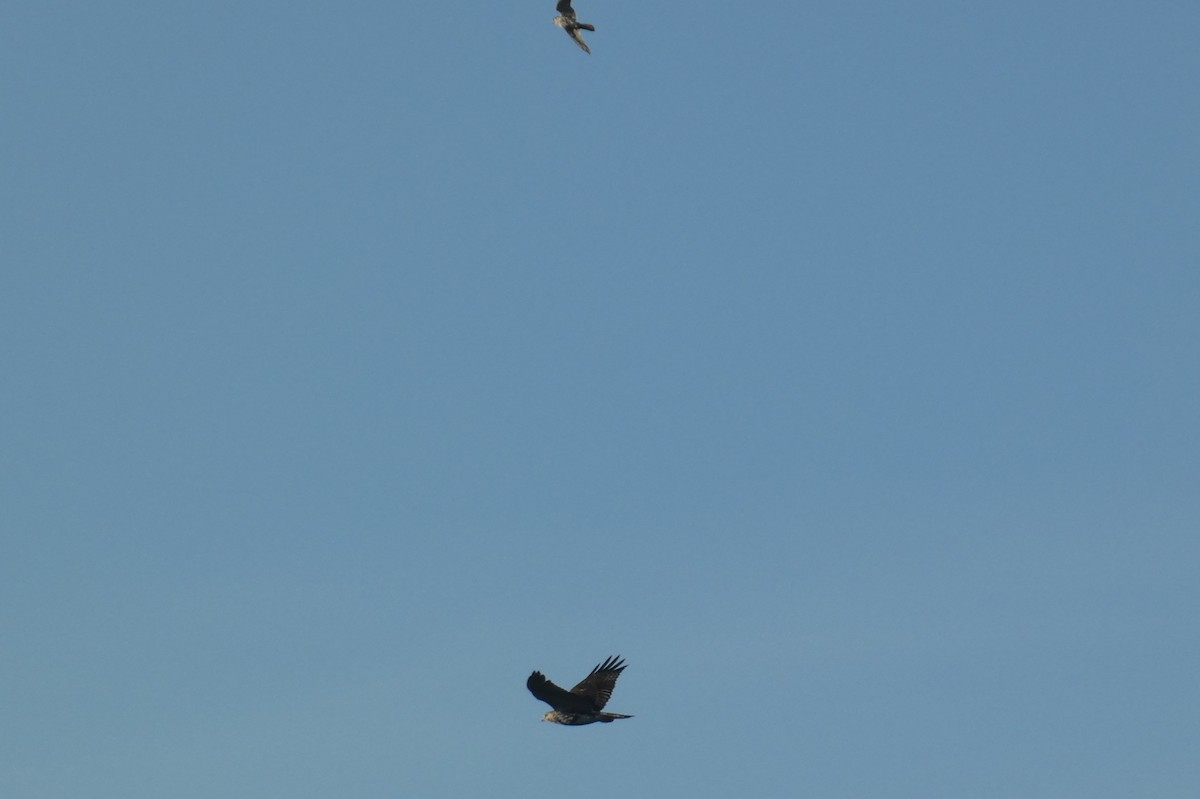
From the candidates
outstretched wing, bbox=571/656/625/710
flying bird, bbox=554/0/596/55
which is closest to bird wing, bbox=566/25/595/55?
flying bird, bbox=554/0/596/55

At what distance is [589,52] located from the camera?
3809 inches

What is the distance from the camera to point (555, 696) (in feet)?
276

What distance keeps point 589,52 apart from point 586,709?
2905 cm

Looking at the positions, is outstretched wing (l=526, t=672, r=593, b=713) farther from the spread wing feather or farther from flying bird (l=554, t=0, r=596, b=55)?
flying bird (l=554, t=0, r=596, b=55)

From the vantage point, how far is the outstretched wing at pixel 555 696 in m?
82.6

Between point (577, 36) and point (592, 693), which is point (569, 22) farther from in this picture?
point (592, 693)

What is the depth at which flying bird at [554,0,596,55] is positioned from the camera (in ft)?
322

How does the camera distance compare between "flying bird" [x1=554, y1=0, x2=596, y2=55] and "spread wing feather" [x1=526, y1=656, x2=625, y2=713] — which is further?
"flying bird" [x1=554, y1=0, x2=596, y2=55]

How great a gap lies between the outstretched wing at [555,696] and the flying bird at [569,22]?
97.0 feet

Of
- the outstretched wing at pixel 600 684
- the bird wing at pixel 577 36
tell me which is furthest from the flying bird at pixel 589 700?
the bird wing at pixel 577 36

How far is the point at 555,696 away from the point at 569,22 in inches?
1219

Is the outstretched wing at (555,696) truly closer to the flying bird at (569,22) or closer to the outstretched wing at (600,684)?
the outstretched wing at (600,684)

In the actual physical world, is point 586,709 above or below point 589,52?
below

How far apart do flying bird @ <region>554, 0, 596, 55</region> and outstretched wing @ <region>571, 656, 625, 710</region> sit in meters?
28.3
